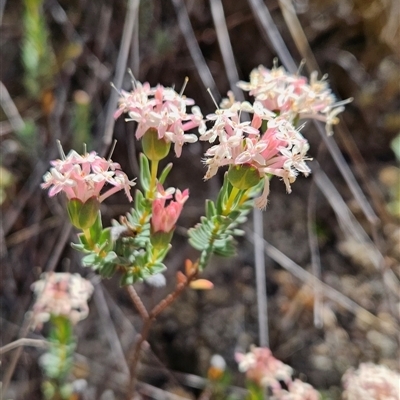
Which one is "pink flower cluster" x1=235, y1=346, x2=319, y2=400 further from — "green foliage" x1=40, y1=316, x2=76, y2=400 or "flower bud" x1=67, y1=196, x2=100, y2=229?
"flower bud" x1=67, y1=196, x2=100, y2=229

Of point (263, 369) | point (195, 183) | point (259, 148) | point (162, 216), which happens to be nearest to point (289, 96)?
point (259, 148)

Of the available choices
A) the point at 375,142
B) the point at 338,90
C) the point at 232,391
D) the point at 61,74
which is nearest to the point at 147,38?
the point at 61,74

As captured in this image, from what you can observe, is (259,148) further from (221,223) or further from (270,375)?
(270,375)

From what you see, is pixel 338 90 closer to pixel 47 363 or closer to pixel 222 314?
pixel 222 314

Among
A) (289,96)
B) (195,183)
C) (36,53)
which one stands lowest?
(289,96)

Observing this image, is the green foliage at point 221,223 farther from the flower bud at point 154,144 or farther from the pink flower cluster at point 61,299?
the pink flower cluster at point 61,299

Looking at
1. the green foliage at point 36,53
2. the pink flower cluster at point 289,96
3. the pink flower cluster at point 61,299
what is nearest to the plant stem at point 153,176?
the pink flower cluster at point 289,96
